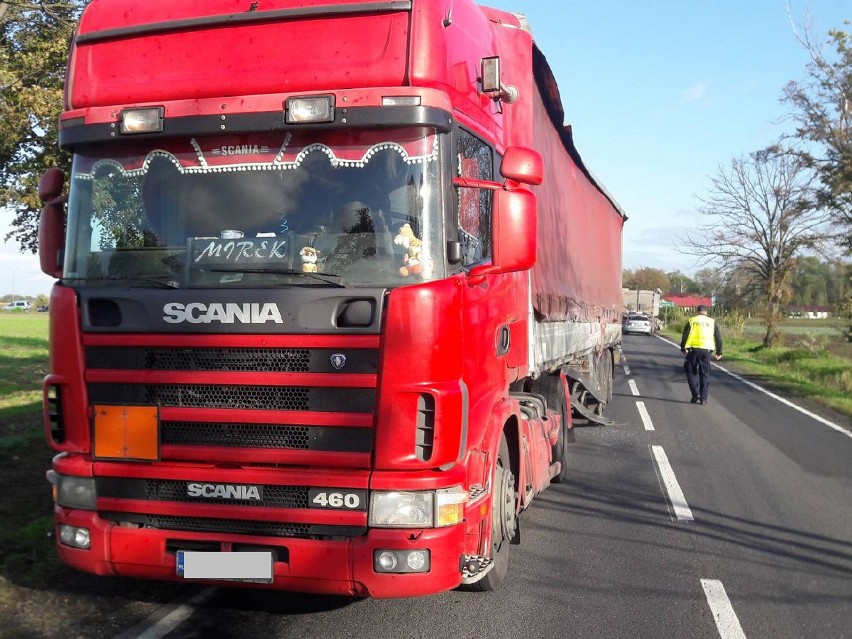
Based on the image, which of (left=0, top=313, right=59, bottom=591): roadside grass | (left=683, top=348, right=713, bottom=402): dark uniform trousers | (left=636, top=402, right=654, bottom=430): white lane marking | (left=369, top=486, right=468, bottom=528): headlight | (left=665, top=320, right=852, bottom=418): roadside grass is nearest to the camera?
(left=369, top=486, right=468, bottom=528): headlight

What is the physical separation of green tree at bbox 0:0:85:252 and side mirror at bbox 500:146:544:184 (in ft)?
28.5

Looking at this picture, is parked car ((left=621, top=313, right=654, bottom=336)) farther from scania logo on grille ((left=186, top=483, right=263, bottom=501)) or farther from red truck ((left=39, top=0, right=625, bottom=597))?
scania logo on grille ((left=186, top=483, right=263, bottom=501))

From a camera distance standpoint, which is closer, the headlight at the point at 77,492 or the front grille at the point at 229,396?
the front grille at the point at 229,396

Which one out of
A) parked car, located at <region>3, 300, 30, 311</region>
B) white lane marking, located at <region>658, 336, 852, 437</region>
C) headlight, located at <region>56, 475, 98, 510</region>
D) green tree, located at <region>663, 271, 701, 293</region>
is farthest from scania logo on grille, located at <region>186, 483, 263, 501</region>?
green tree, located at <region>663, 271, 701, 293</region>

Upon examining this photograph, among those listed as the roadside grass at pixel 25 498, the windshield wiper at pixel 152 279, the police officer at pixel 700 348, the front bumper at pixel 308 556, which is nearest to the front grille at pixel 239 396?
the windshield wiper at pixel 152 279

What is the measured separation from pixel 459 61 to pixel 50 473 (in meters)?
3.18

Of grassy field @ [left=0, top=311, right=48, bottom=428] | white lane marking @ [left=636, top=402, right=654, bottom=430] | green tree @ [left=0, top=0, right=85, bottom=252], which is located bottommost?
white lane marking @ [left=636, top=402, right=654, bottom=430]

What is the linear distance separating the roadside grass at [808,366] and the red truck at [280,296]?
44.1 ft

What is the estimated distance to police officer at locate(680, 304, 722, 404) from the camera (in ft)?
50.8

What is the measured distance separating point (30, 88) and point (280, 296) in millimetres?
9032

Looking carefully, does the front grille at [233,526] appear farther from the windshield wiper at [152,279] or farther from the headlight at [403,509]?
the windshield wiper at [152,279]

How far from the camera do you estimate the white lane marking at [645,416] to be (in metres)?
12.5

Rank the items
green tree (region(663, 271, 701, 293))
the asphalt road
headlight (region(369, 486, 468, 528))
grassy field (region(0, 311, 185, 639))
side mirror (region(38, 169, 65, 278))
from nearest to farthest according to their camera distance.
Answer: headlight (region(369, 486, 468, 528)), grassy field (region(0, 311, 185, 639)), the asphalt road, side mirror (region(38, 169, 65, 278)), green tree (region(663, 271, 701, 293))

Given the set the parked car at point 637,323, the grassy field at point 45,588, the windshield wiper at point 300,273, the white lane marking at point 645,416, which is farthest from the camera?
the parked car at point 637,323
